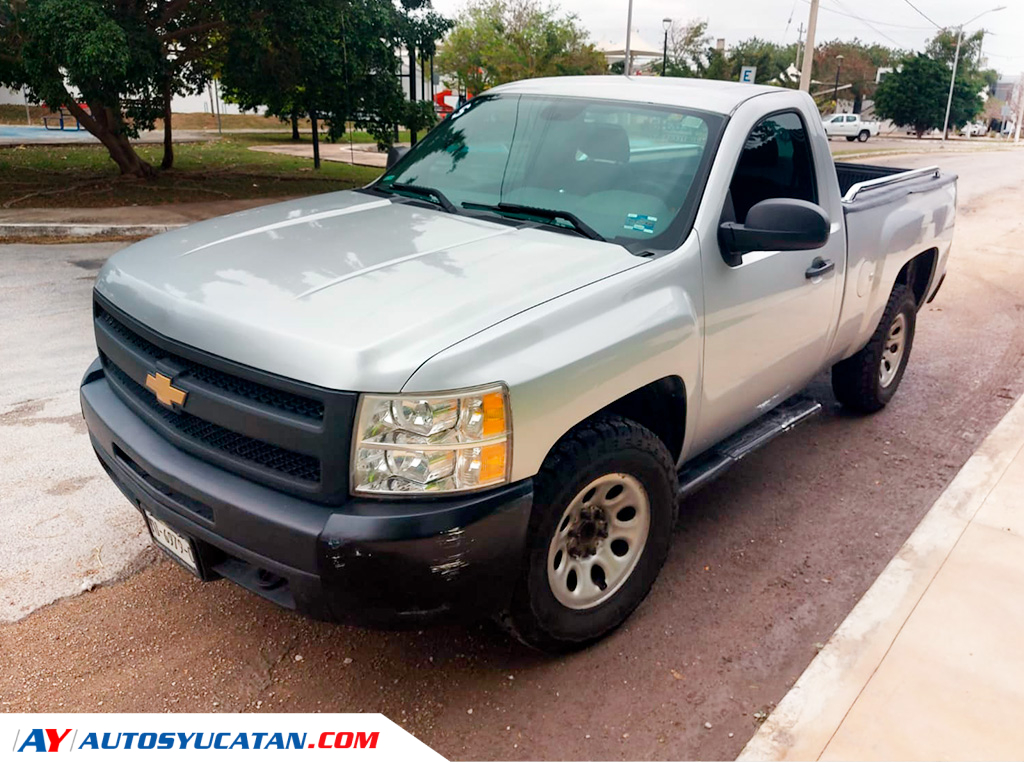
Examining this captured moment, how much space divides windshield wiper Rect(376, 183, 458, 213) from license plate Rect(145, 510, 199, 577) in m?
1.67

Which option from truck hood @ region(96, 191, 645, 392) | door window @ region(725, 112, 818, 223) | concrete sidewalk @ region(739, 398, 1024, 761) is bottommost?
concrete sidewalk @ region(739, 398, 1024, 761)

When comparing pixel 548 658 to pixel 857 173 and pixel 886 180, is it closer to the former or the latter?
pixel 886 180

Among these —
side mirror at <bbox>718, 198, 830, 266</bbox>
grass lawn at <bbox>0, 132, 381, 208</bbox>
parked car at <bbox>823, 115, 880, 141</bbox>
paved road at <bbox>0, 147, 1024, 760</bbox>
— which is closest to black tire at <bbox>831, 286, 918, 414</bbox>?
paved road at <bbox>0, 147, 1024, 760</bbox>

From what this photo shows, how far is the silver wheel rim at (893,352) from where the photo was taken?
5.40 metres

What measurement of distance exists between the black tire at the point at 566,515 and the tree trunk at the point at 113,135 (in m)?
13.6

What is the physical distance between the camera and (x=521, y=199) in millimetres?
3611

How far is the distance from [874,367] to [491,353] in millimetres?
3558

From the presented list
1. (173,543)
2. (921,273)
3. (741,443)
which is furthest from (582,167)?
(921,273)

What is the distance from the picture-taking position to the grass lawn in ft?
43.1

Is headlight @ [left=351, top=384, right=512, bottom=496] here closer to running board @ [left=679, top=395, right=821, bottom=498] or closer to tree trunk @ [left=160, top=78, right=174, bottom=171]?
running board @ [left=679, top=395, right=821, bottom=498]

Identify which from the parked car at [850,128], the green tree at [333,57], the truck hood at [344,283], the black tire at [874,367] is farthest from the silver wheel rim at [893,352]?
the parked car at [850,128]

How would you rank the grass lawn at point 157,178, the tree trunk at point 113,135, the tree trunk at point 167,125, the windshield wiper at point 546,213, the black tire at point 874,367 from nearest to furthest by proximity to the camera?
the windshield wiper at point 546,213
the black tire at point 874,367
the grass lawn at point 157,178
the tree trunk at point 113,135
the tree trunk at point 167,125

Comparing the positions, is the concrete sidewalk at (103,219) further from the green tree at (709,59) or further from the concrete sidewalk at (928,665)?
the green tree at (709,59)

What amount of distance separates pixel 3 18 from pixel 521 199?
11267 millimetres
